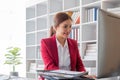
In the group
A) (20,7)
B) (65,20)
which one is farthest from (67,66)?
(20,7)

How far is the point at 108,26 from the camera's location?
4.52 feet

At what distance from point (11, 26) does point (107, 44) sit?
484cm

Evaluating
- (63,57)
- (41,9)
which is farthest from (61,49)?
(41,9)

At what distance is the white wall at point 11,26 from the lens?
578 centimetres

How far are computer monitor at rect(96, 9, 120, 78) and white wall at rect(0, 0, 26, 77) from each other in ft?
14.7

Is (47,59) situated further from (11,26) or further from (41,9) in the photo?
(11,26)

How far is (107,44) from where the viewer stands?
138 centimetres

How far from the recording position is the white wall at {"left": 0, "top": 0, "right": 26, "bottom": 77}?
19.0 ft

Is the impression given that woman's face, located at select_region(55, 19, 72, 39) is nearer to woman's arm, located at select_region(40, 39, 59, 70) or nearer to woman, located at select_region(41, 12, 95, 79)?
woman, located at select_region(41, 12, 95, 79)

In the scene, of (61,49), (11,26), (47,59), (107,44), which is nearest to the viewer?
(107,44)

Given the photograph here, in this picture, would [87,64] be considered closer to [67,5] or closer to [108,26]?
[67,5]

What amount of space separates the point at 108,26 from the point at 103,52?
0.17 metres

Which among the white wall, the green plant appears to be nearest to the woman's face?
the green plant

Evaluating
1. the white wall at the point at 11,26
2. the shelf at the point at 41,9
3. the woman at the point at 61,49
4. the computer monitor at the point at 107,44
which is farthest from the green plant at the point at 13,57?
the computer monitor at the point at 107,44
